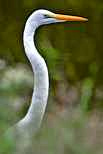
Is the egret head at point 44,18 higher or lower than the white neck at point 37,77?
higher

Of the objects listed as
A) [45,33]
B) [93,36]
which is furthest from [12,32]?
[93,36]

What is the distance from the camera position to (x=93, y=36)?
663 centimetres

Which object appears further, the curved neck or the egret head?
the egret head

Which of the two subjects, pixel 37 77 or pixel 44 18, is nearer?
pixel 37 77

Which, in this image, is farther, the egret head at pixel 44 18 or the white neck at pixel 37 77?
the egret head at pixel 44 18

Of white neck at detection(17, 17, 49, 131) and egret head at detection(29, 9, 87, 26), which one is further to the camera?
egret head at detection(29, 9, 87, 26)

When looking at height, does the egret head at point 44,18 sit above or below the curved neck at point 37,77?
above

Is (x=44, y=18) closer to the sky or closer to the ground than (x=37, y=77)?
closer to the sky

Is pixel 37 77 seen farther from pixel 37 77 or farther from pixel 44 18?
pixel 44 18

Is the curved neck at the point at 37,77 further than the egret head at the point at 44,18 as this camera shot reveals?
No

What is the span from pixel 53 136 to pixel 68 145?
0.15 feet

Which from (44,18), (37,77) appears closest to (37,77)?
(37,77)

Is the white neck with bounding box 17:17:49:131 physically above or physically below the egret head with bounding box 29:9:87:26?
below

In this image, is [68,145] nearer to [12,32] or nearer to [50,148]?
[50,148]
